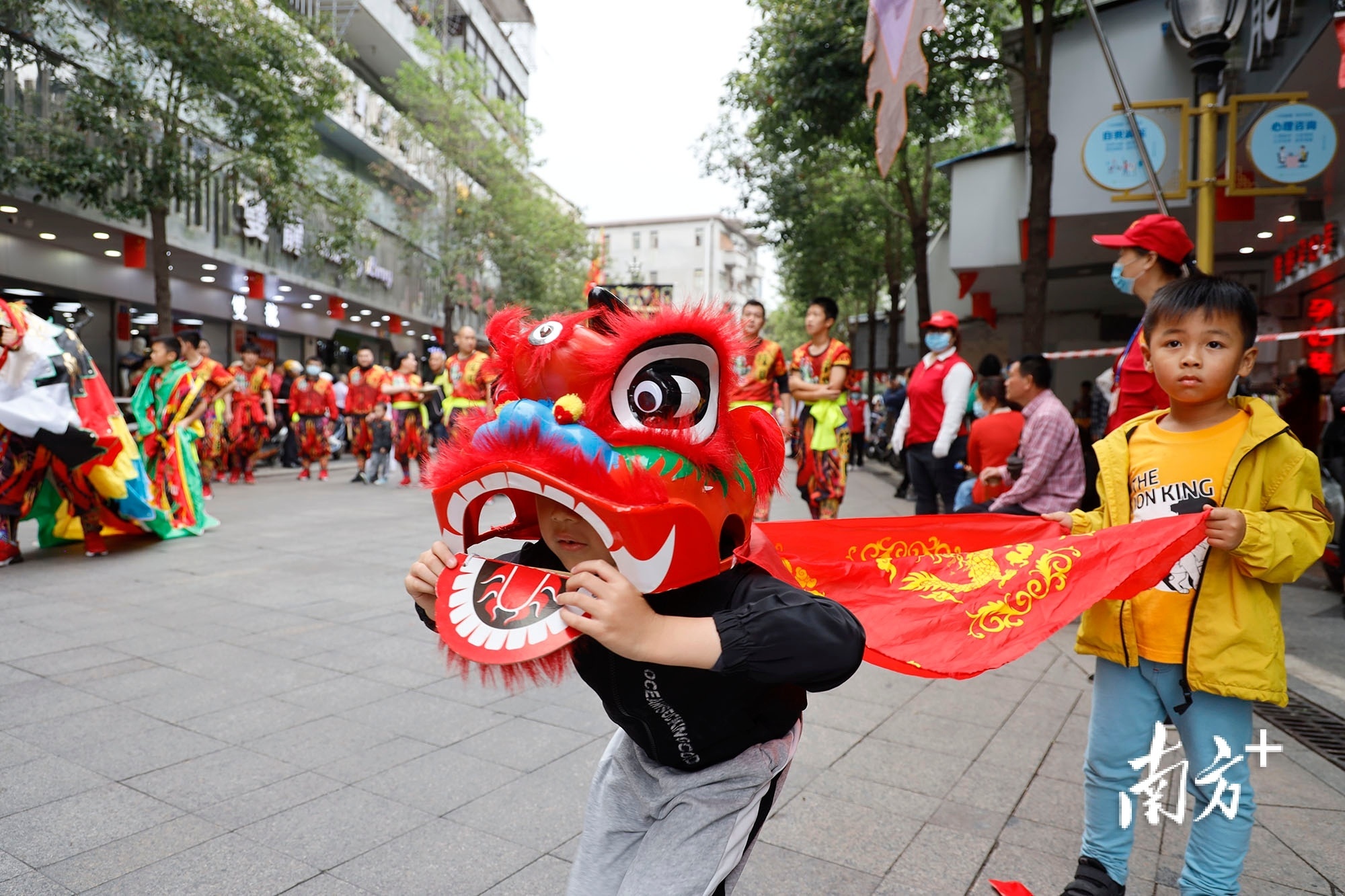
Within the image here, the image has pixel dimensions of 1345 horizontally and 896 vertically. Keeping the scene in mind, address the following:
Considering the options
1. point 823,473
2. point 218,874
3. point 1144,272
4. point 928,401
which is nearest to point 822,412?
point 823,473

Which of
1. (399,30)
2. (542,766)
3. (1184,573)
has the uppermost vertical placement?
(399,30)

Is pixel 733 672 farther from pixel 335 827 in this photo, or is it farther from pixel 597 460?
pixel 335 827

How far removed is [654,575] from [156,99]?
582 inches

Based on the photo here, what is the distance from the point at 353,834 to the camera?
2.69 meters

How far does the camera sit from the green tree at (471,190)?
25.0 metres

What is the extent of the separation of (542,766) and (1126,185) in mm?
5894

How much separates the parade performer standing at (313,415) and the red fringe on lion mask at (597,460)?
13567mm

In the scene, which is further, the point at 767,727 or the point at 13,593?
the point at 13,593

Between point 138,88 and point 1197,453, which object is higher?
point 138,88

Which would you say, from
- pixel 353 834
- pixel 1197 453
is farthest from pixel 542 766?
pixel 1197 453

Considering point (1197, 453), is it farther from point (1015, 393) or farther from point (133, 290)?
point (133, 290)

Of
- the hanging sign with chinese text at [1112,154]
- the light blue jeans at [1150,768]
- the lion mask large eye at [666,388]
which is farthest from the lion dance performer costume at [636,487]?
the hanging sign with chinese text at [1112,154]

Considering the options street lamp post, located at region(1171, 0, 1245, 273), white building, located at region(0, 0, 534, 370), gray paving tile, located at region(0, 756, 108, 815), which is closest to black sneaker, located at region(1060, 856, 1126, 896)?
gray paving tile, located at region(0, 756, 108, 815)

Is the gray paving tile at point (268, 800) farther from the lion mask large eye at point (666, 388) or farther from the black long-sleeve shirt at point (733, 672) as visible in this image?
the lion mask large eye at point (666, 388)
